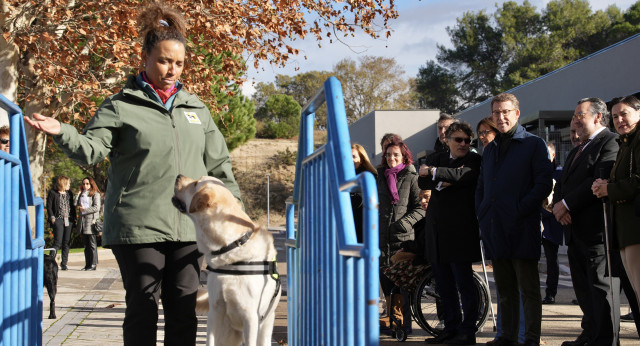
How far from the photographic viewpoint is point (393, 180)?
24.0 ft

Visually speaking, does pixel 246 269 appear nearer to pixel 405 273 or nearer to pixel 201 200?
pixel 201 200

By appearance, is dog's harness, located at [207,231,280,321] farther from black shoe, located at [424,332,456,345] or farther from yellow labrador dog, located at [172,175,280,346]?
black shoe, located at [424,332,456,345]

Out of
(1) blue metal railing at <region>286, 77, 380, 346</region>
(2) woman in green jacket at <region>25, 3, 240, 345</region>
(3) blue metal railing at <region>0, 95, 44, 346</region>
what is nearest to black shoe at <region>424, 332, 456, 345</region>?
(1) blue metal railing at <region>286, 77, 380, 346</region>

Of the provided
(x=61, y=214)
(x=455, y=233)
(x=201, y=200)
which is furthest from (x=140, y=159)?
(x=61, y=214)

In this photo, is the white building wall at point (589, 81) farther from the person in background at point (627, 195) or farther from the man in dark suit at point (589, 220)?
the person in background at point (627, 195)

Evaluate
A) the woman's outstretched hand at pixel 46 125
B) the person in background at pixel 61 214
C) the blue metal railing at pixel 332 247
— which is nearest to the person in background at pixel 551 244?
the blue metal railing at pixel 332 247

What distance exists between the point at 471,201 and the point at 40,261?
392 cm

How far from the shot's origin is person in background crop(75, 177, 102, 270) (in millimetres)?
14930

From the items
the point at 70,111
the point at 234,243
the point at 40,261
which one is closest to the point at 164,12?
the point at 234,243

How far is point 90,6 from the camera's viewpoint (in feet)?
40.6

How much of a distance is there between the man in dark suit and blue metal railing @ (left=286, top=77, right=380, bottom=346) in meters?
2.92

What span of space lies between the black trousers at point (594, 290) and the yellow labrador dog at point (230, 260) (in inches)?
123

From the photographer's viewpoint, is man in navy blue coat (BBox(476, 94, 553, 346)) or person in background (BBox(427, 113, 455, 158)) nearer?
man in navy blue coat (BBox(476, 94, 553, 346))

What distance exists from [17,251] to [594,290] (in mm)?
4522
